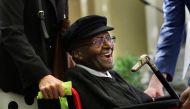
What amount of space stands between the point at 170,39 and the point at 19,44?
4.23 ft

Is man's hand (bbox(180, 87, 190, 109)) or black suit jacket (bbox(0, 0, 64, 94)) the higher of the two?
black suit jacket (bbox(0, 0, 64, 94))

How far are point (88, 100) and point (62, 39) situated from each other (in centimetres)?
43

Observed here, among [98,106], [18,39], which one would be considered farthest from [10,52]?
[98,106]

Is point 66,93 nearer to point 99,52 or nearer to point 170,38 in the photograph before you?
point 99,52

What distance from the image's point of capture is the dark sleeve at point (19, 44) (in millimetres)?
2871

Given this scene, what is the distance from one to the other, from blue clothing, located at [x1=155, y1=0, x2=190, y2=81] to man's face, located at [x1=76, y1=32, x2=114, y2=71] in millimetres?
669

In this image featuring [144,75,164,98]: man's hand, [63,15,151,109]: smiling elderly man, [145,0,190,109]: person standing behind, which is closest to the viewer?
[63,15,151,109]: smiling elderly man

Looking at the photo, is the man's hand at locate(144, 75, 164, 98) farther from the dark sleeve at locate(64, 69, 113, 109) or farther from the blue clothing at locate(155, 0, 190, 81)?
the dark sleeve at locate(64, 69, 113, 109)

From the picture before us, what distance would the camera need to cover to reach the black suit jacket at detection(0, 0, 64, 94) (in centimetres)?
288

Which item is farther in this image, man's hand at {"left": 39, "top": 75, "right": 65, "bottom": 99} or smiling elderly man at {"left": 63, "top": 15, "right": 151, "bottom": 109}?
smiling elderly man at {"left": 63, "top": 15, "right": 151, "bottom": 109}

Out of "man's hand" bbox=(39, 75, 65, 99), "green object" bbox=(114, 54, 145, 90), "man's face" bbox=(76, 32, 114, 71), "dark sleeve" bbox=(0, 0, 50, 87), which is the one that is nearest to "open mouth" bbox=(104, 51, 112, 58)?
"man's face" bbox=(76, 32, 114, 71)

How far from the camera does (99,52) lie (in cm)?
322

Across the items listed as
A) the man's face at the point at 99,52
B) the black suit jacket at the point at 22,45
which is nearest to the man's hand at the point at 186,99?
the man's face at the point at 99,52

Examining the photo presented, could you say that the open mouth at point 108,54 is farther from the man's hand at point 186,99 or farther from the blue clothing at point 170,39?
the blue clothing at point 170,39
